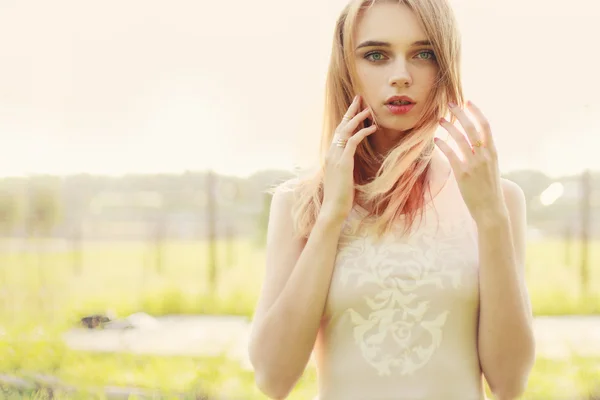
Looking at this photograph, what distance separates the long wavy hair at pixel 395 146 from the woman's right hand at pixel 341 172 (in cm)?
8

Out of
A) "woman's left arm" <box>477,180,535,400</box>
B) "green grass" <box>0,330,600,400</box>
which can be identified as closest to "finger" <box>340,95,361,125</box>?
"woman's left arm" <box>477,180,535,400</box>

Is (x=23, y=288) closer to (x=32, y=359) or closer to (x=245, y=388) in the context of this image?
(x=32, y=359)

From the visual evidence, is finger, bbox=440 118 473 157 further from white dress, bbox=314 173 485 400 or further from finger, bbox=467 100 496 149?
white dress, bbox=314 173 485 400

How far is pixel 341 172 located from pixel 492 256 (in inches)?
10.4

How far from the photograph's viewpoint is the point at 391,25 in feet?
3.24

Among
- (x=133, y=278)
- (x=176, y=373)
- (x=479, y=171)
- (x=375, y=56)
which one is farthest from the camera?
(x=133, y=278)

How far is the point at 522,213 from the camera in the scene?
102 cm

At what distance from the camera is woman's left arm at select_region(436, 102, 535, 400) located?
91 cm

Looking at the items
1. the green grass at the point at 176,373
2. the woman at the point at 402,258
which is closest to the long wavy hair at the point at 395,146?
the woman at the point at 402,258

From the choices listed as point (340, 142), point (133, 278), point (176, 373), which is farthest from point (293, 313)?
point (133, 278)

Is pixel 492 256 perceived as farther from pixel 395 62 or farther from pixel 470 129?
pixel 395 62

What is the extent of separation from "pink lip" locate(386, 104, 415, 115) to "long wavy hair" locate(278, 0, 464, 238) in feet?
0.11

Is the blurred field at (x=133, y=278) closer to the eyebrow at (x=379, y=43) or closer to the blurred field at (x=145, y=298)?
the blurred field at (x=145, y=298)

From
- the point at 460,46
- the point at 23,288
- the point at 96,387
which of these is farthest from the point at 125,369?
the point at 460,46
